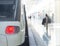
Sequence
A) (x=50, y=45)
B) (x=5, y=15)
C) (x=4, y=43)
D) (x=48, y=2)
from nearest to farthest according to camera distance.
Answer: (x=4, y=43)
(x=5, y=15)
(x=50, y=45)
(x=48, y=2)

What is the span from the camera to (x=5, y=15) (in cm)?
394

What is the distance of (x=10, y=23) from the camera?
143 inches

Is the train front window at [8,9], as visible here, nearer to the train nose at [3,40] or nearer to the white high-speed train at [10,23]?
the white high-speed train at [10,23]

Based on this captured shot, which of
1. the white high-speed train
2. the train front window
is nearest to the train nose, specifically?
the white high-speed train

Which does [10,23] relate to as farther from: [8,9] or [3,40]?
[8,9]

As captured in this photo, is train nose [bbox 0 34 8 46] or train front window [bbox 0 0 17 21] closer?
train nose [bbox 0 34 8 46]

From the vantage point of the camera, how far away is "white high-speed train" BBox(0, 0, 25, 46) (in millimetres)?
3572

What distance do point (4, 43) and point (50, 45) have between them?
490cm

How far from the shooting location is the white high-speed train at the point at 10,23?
Result: 11.7 ft

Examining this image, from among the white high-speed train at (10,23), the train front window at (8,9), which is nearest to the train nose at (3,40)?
the white high-speed train at (10,23)

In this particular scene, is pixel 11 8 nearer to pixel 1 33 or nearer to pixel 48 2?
pixel 1 33

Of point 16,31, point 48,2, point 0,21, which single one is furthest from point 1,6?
point 48,2

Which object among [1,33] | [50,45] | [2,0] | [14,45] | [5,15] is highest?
[2,0]

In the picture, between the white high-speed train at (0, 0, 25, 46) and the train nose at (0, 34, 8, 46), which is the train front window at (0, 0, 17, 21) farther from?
the train nose at (0, 34, 8, 46)
